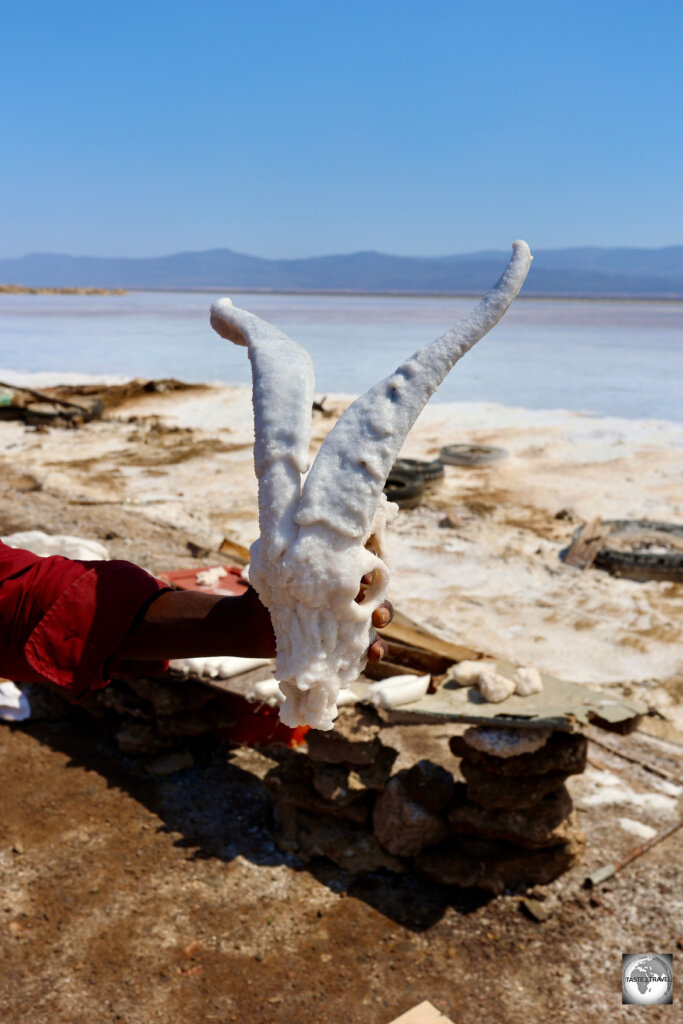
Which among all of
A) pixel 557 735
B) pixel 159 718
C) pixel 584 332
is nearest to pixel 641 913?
pixel 557 735

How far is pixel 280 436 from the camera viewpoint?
4.94 ft

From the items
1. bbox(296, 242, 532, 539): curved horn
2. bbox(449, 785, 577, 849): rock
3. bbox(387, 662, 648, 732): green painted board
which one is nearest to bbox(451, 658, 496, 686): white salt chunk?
bbox(387, 662, 648, 732): green painted board

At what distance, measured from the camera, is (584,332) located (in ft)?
132

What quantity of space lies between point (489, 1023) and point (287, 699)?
94.2 inches

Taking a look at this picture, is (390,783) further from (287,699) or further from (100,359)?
(100,359)

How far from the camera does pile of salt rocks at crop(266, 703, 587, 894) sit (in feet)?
12.6

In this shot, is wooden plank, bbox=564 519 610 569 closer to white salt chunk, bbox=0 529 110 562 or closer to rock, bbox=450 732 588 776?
rock, bbox=450 732 588 776


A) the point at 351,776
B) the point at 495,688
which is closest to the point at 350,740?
the point at 351,776

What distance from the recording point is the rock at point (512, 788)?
387 cm

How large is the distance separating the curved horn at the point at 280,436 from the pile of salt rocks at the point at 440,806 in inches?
104

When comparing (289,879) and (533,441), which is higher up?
(533,441)

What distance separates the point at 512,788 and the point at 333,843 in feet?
3.18

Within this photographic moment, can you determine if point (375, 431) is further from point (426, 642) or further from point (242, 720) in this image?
point (242, 720)

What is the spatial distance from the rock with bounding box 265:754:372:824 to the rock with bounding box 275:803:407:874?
52 mm
